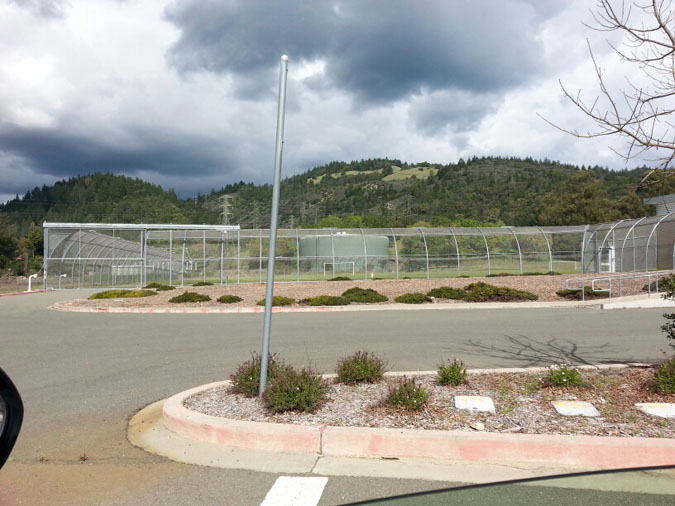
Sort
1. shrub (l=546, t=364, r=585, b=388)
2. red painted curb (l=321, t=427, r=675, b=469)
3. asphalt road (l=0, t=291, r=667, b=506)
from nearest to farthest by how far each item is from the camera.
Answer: asphalt road (l=0, t=291, r=667, b=506) < red painted curb (l=321, t=427, r=675, b=469) < shrub (l=546, t=364, r=585, b=388)

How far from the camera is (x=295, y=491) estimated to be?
4.05m

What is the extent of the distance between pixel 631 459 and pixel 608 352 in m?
5.91

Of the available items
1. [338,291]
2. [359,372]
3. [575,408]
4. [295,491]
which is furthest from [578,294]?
[295,491]

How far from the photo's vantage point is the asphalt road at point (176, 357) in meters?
4.27

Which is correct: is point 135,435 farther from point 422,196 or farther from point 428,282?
point 422,196

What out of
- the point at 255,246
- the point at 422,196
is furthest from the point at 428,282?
the point at 422,196

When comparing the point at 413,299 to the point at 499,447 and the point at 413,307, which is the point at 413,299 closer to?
the point at 413,307

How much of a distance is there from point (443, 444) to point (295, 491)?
55.0 inches

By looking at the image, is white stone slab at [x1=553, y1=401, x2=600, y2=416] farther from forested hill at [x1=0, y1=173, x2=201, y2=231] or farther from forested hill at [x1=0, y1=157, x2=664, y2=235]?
forested hill at [x1=0, y1=173, x2=201, y2=231]

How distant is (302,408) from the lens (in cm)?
554

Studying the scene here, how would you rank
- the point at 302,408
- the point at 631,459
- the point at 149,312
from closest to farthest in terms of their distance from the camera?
the point at 631,459 < the point at 302,408 < the point at 149,312

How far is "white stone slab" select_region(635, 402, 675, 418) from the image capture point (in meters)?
5.21

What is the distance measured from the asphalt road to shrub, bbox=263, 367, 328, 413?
108 centimetres

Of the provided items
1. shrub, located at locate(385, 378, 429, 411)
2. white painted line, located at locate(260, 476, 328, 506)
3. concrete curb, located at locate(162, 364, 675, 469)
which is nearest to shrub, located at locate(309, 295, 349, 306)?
shrub, located at locate(385, 378, 429, 411)
